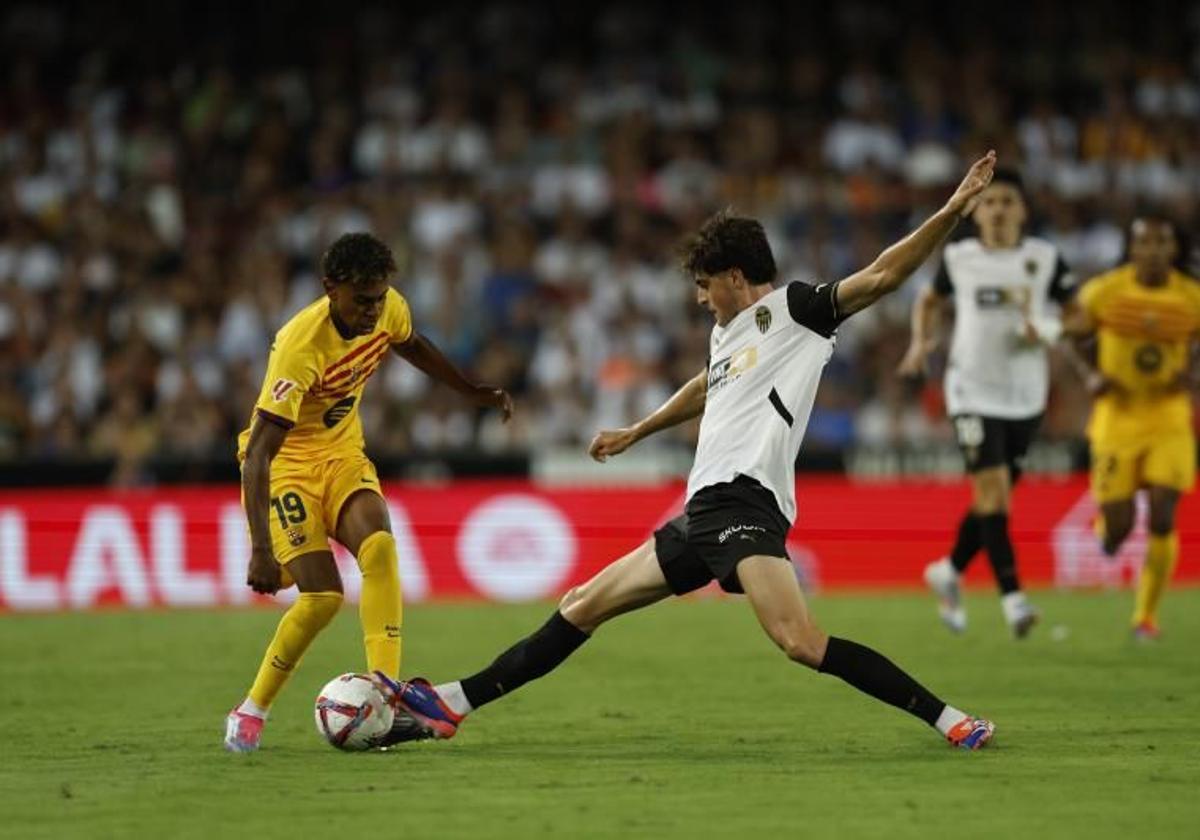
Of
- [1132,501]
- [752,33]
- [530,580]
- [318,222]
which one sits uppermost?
[752,33]

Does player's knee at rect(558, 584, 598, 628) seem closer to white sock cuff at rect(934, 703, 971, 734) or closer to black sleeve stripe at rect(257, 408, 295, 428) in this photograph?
black sleeve stripe at rect(257, 408, 295, 428)

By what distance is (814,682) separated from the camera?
422 inches

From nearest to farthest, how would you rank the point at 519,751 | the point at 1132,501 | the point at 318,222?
the point at 519,751 → the point at 1132,501 → the point at 318,222

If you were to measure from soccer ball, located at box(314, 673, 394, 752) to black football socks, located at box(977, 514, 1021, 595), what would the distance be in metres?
5.10

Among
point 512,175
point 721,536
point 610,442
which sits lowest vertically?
point 721,536

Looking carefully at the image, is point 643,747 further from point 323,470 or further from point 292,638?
point 323,470

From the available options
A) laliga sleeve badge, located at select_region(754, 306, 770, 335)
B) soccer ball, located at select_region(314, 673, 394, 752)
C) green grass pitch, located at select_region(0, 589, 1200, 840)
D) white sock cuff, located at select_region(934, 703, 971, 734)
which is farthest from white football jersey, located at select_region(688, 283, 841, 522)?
soccer ball, located at select_region(314, 673, 394, 752)

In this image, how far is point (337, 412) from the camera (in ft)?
29.0

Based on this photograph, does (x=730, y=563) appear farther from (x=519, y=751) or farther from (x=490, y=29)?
(x=490, y=29)

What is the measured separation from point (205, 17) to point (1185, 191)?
38.5ft

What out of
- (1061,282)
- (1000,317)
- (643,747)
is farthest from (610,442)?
(1061,282)

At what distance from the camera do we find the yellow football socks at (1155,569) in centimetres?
1246

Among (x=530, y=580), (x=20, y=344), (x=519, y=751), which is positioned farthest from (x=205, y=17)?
(x=519, y=751)

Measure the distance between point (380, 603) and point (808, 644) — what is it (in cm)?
195
